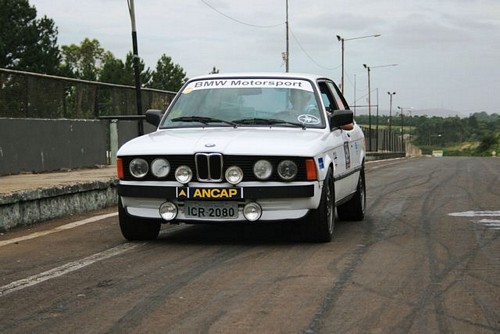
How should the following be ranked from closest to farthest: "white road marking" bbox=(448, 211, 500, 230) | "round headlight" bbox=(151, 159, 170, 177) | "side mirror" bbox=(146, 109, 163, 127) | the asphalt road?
the asphalt road, "round headlight" bbox=(151, 159, 170, 177), "side mirror" bbox=(146, 109, 163, 127), "white road marking" bbox=(448, 211, 500, 230)

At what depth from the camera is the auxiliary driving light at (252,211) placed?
7.58 metres

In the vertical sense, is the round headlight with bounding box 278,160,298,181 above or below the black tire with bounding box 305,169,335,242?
above

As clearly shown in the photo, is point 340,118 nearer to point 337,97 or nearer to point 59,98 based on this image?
point 337,97

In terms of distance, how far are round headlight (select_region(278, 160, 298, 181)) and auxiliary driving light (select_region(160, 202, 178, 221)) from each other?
1.01 m

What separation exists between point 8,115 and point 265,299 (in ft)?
37.3

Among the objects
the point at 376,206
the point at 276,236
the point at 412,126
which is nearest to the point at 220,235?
the point at 276,236

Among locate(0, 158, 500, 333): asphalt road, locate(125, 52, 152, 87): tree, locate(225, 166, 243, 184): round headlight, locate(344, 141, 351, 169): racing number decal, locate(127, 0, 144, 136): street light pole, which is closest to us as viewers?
locate(0, 158, 500, 333): asphalt road

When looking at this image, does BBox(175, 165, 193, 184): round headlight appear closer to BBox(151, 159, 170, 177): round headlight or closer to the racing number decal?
BBox(151, 159, 170, 177): round headlight

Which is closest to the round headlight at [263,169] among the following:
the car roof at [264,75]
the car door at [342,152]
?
the car door at [342,152]

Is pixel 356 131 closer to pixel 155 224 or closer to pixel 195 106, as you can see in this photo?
pixel 195 106

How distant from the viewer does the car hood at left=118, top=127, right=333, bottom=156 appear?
7586 millimetres

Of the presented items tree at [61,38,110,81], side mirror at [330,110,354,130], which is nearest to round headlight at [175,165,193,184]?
side mirror at [330,110,354,130]

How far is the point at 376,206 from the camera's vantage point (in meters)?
12.2

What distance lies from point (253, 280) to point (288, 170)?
66.6 inches
